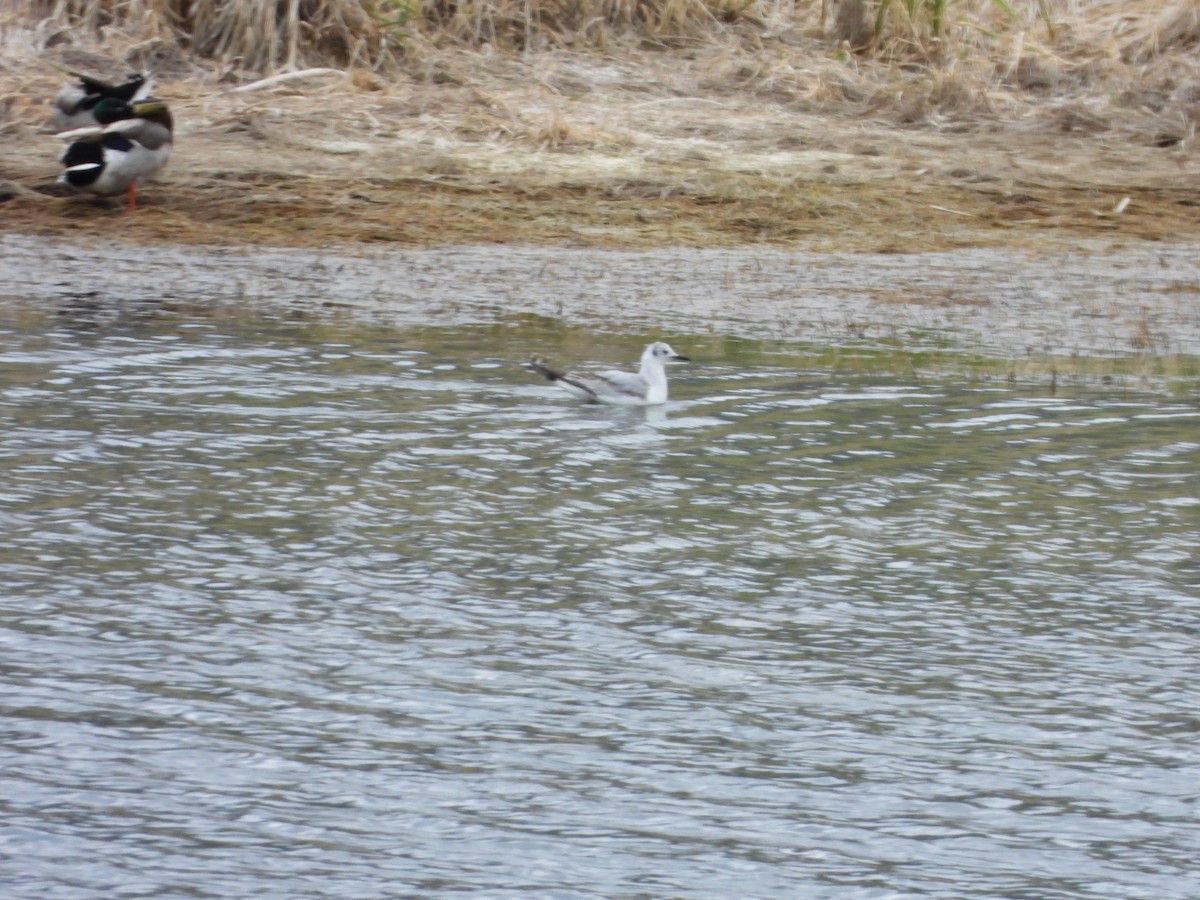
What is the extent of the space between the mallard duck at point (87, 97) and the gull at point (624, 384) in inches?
311

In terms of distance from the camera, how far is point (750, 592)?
694 cm

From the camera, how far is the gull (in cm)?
1026

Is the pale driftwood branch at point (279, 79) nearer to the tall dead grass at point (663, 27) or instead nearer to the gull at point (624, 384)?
the tall dead grass at point (663, 27)

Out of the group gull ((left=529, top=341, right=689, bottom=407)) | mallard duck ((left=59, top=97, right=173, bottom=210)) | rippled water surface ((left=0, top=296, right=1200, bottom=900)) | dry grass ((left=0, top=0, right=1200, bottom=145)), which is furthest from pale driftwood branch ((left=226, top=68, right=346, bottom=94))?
gull ((left=529, top=341, right=689, bottom=407))

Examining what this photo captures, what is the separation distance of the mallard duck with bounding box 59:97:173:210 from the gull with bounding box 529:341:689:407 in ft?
21.8

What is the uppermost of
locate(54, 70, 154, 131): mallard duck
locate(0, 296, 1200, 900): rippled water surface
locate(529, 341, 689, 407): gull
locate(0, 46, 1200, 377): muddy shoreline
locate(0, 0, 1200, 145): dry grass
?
locate(0, 0, 1200, 145): dry grass

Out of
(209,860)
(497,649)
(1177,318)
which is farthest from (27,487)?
(1177,318)

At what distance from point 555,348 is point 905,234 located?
16.9ft

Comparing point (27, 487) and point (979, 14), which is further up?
point (979, 14)

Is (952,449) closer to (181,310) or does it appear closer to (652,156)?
(181,310)

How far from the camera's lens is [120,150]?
15.6 metres

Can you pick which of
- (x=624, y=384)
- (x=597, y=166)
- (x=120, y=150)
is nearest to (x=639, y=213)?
(x=597, y=166)

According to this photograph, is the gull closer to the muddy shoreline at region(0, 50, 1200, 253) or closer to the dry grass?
the muddy shoreline at region(0, 50, 1200, 253)

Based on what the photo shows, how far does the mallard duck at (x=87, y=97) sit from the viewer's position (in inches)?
657
